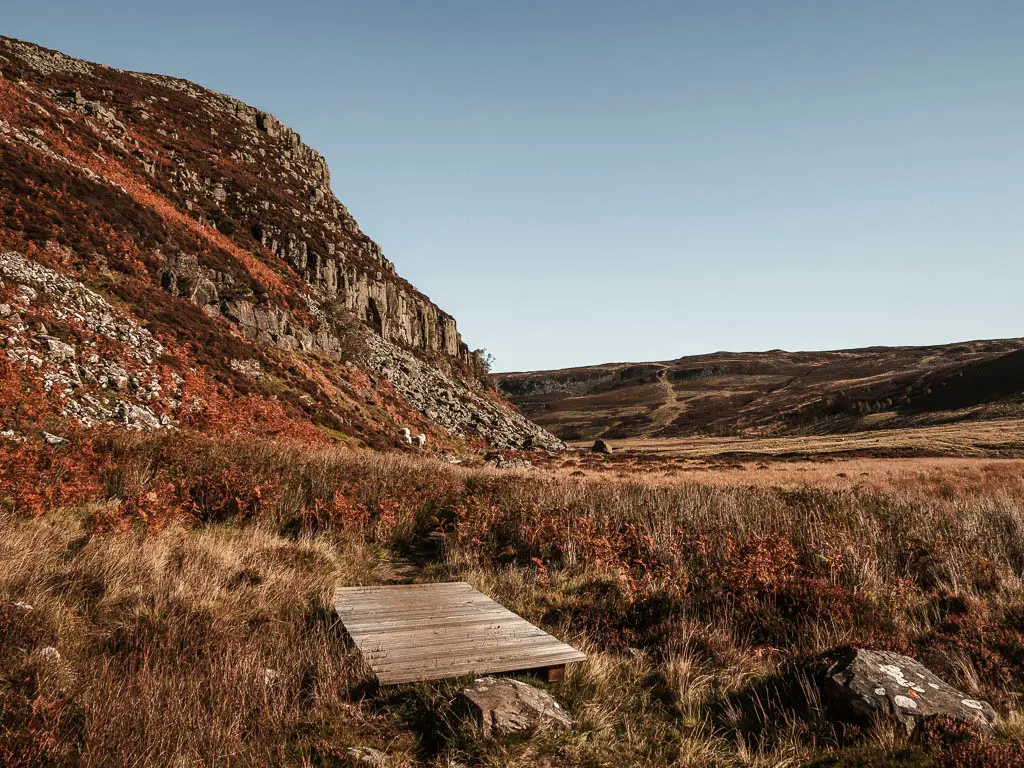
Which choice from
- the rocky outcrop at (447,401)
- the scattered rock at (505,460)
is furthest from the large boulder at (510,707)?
the rocky outcrop at (447,401)

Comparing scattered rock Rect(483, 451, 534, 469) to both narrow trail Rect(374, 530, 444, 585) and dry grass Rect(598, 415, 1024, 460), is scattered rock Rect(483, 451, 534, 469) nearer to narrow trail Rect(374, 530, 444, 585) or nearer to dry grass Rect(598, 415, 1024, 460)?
narrow trail Rect(374, 530, 444, 585)

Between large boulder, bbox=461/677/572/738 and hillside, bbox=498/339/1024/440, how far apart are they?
8258 centimetres

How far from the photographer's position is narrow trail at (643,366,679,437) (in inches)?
4540

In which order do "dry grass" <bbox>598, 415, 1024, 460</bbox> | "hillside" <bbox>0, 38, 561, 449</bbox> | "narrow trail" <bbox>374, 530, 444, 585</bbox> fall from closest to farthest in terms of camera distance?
"narrow trail" <bbox>374, 530, 444, 585</bbox>, "hillside" <bbox>0, 38, 561, 449</bbox>, "dry grass" <bbox>598, 415, 1024, 460</bbox>

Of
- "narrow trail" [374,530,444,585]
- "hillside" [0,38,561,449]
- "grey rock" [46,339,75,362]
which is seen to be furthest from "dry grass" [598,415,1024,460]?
"grey rock" [46,339,75,362]

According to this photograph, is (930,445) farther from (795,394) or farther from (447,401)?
(795,394)

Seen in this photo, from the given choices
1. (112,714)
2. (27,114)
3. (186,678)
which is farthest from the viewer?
(27,114)

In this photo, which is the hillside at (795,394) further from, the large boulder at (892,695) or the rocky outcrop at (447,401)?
the large boulder at (892,695)

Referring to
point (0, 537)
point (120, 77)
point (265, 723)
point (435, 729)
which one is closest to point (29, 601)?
point (0, 537)

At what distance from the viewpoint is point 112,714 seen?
141 inches

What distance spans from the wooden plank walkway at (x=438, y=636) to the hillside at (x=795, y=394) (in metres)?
81.7

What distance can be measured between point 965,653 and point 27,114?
1564 inches

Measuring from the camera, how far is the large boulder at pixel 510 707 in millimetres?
4055

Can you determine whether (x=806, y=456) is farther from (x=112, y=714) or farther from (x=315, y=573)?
(x=112, y=714)
